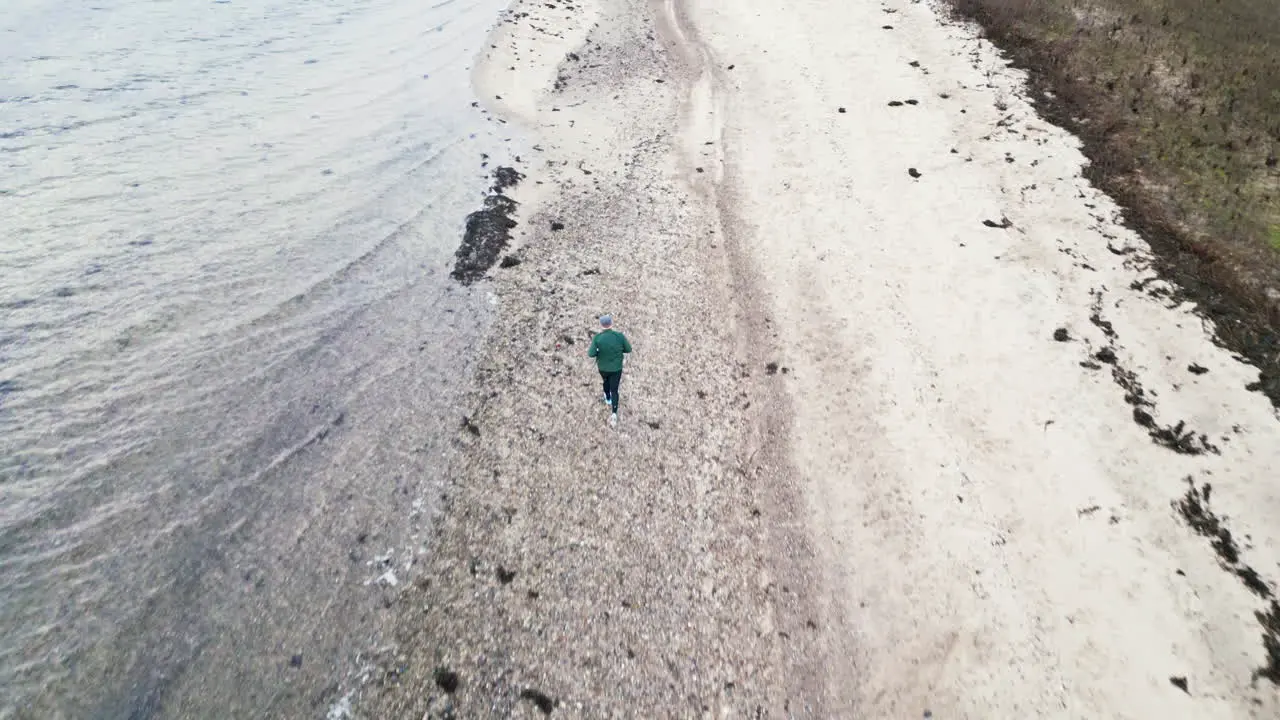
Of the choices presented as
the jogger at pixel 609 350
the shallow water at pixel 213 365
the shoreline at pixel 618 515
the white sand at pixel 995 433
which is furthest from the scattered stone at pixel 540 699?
the jogger at pixel 609 350

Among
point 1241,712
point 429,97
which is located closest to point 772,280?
point 1241,712

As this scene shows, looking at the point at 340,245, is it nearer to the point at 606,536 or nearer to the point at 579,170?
the point at 579,170

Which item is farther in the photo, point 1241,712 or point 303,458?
point 303,458

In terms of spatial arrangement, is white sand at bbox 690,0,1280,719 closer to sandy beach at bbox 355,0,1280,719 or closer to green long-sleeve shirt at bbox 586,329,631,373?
sandy beach at bbox 355,0,1280,719

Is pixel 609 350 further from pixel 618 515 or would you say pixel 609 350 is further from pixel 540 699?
pixel 540 699

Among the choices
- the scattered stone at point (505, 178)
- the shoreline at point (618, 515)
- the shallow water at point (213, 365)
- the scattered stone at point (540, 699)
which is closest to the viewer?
the scattered stone at point (540, 699)

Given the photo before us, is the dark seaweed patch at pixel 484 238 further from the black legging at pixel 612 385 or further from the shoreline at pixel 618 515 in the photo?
the black legging at pixel 612 385
